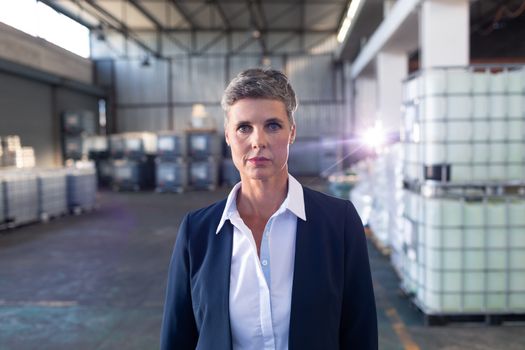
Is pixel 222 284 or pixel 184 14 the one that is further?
pixel 184 14

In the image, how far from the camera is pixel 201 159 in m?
18.0

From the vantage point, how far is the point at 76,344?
4.04 metres

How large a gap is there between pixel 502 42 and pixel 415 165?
49.8ft

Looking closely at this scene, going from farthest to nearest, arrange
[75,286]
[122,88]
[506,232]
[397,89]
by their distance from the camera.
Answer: [122,88] → [397,89] → [75,286] → [506,232]

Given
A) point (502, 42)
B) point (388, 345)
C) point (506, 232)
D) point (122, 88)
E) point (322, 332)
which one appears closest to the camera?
point (322, 332)

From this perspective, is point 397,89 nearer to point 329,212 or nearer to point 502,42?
point 502,42

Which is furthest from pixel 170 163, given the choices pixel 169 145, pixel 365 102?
pixel 365 102

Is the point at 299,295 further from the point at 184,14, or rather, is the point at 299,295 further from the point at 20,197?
the point at 184,14

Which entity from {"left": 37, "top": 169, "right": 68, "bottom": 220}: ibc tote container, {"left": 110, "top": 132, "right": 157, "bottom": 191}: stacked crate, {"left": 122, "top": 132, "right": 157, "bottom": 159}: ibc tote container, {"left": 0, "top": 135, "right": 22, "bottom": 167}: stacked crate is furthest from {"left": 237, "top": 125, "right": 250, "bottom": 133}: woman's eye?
{"left": 122, "top": 132, "right": 157, "bottom": 159}: ibc tote container

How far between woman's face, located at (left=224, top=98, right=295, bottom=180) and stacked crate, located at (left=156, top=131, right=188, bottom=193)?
15.7 meters

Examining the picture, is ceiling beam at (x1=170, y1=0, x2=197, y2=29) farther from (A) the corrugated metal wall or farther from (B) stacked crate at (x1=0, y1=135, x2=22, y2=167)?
(B) stacked crate at (x1=0, y1=135, x2=22, y2=167)

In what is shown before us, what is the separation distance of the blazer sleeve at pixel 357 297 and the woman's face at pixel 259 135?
36cm

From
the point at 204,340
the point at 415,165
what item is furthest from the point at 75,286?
the point at 204,340

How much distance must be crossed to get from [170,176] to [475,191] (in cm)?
1383
